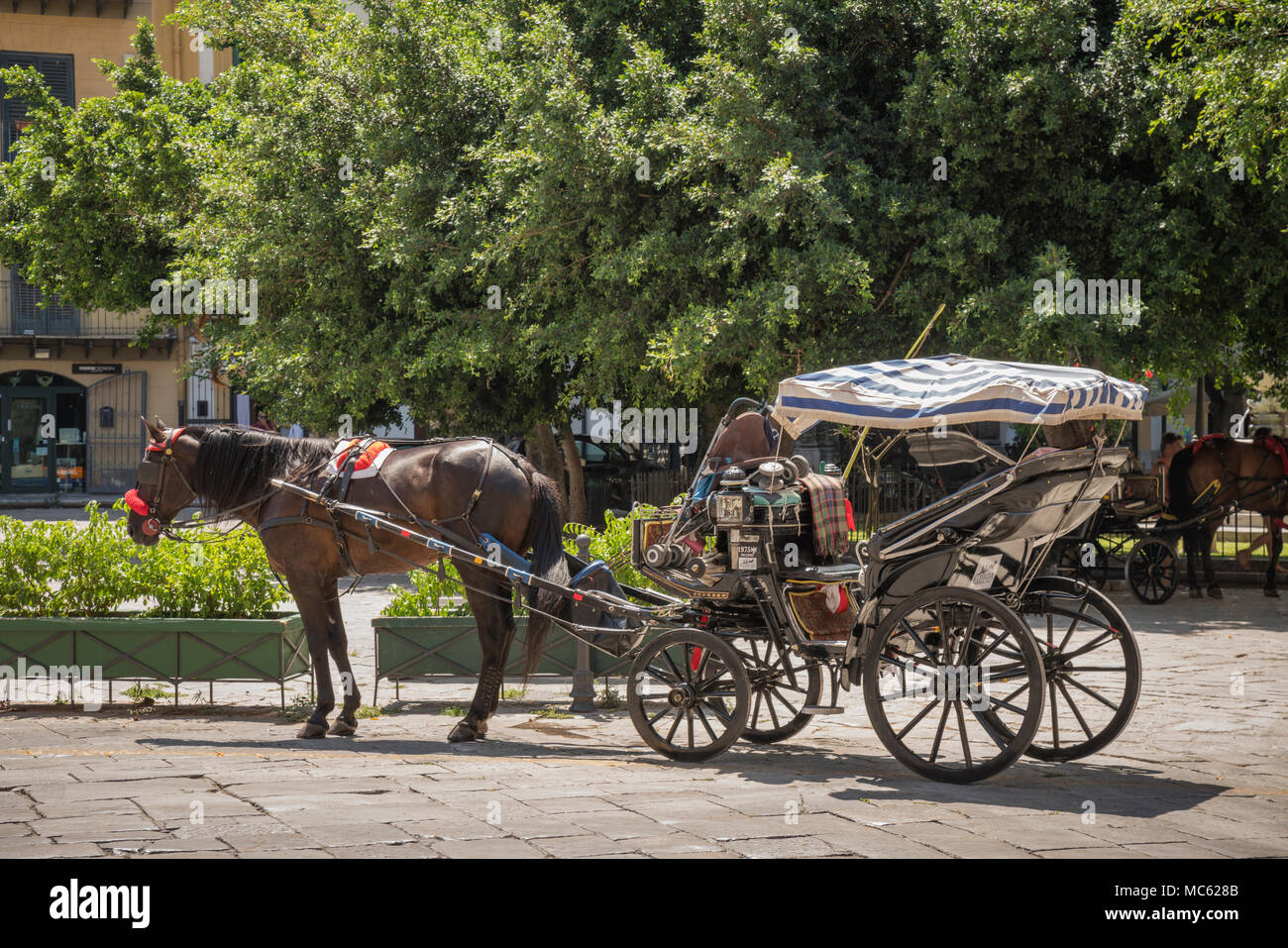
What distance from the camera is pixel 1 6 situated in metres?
34.9

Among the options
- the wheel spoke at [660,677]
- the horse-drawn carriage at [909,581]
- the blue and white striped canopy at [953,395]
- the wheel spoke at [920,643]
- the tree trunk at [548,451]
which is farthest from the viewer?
the tree trunk at [548,451]

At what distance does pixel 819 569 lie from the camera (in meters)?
7.46

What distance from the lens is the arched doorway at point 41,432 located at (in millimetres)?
36531

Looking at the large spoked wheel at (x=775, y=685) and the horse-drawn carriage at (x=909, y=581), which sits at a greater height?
the horse-drawn carriage at (x=909, y=581)

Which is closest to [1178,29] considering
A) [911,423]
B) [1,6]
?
[911,423]

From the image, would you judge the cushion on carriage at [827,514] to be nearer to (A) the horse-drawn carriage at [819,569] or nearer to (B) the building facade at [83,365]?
(A) the horse-drawn carriage at [819,569]

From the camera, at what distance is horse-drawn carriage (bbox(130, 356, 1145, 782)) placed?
6.72 metres

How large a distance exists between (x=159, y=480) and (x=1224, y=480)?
1248cm

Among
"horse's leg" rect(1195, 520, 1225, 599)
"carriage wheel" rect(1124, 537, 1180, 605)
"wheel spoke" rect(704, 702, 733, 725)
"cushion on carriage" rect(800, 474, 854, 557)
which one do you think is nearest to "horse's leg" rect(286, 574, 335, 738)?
"wheel spoke" rect(704, 702, 733, 725)

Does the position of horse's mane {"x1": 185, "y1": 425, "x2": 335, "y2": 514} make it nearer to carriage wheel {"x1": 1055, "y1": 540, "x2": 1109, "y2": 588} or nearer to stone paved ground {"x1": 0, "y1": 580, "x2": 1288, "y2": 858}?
stone paved ground {"x1": 0, "y1": 580, "x2": 1288, "y2": 858}

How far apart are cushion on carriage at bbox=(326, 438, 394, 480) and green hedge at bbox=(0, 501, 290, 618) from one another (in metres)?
1.46

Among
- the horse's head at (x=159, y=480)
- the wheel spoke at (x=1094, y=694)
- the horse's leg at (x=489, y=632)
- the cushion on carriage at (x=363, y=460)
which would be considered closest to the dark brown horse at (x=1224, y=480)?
the wheel spoke at (x=1094, y=694)

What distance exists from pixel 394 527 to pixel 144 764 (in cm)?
198

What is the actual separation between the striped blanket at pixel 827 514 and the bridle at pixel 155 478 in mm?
4297
